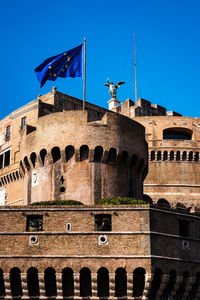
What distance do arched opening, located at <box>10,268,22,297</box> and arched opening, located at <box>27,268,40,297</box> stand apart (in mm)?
599

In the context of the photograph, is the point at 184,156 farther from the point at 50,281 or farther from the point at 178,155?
the point at 50,281

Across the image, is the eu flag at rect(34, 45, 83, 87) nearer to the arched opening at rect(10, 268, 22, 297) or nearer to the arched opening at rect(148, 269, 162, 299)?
the arched opening at rect(10, 268, 22, 297)

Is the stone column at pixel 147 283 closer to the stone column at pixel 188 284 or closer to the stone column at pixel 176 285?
the stone column at pixel 176 285

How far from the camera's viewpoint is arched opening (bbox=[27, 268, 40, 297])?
1121 inches

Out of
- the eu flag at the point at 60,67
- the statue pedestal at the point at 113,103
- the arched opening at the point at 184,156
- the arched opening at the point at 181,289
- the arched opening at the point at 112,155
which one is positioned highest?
the statue pedestal at the point at 113,103

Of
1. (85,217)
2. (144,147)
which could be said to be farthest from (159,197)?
(85,217)

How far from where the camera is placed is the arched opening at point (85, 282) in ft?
93.5

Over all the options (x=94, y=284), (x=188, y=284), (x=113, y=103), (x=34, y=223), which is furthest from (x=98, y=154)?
(x=113, y=103)

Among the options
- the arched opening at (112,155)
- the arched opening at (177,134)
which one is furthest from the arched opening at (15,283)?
the arched opening at (177,134)

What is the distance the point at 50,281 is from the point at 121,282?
418 cm

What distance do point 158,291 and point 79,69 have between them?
18.5m

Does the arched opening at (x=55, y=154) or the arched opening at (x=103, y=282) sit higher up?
the arched opening at (x=55, y=154)

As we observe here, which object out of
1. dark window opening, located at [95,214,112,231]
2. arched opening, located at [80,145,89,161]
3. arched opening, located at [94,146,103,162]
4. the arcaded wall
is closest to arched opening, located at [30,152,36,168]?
the arcaded wall

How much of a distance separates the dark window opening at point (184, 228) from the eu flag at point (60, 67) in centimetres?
1461
